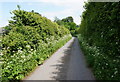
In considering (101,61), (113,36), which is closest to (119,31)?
(113,36)

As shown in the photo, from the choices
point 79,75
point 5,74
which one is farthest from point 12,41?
Answer: point 79,75

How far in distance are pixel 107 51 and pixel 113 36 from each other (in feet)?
3.02

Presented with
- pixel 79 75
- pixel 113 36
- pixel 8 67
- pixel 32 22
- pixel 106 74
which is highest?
pixel 32 22

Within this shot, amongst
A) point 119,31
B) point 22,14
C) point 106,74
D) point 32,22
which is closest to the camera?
point 119,31

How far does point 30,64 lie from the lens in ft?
26.1

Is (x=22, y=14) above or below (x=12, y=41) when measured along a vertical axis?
above

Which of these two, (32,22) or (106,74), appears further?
(32,22)

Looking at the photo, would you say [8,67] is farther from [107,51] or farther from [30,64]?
[107,51]

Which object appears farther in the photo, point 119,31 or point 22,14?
point 22,14

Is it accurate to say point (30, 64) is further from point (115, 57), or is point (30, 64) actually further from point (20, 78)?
point (115, 57)

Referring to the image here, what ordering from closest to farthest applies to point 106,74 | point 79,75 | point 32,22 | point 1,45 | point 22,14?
point 106,74, point 79,75, point 1,45, point 22,14, point 32,22

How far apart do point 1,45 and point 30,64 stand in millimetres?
1808

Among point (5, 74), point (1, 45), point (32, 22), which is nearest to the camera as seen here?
point (5, 74)

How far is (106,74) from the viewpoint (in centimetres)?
523
